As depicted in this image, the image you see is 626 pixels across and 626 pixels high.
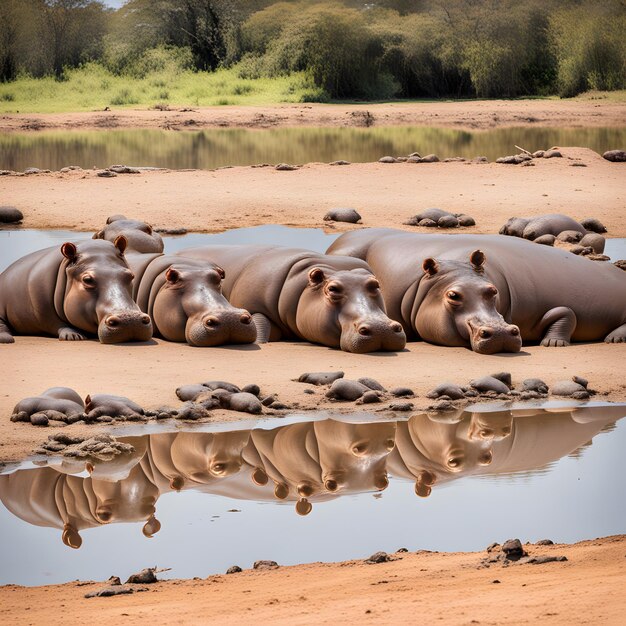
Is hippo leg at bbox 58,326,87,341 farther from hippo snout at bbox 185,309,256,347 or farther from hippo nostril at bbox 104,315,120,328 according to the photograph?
hippo snout at bbox 185,309,256,347

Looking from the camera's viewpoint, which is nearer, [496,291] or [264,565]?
[264,565]

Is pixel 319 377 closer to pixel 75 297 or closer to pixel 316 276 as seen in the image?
pixel 316 276

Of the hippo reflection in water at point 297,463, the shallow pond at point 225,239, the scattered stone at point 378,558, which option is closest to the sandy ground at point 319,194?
the shallow pond at point 225,239

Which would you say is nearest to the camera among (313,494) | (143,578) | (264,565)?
(143,578)

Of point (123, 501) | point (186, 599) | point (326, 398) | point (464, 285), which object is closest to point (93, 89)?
point (464, 285)

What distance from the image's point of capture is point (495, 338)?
955 centimetres

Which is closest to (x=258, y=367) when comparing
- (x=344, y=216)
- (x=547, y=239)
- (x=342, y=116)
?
(x=547, y=239)

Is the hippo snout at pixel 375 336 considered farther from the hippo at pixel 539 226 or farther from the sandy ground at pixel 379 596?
the hippo at pixel 539 226

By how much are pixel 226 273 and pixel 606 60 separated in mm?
15493

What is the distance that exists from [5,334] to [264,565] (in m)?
5.40

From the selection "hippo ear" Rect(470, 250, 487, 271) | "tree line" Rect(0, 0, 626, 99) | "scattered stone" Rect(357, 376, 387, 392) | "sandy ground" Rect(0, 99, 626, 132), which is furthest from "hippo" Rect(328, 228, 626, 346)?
"sandy ground" Rect(0, 99, 626, 132)

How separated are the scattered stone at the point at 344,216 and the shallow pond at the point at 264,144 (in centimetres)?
689

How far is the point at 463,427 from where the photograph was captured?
7.38 metres

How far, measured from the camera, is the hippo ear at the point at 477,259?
400 inches
